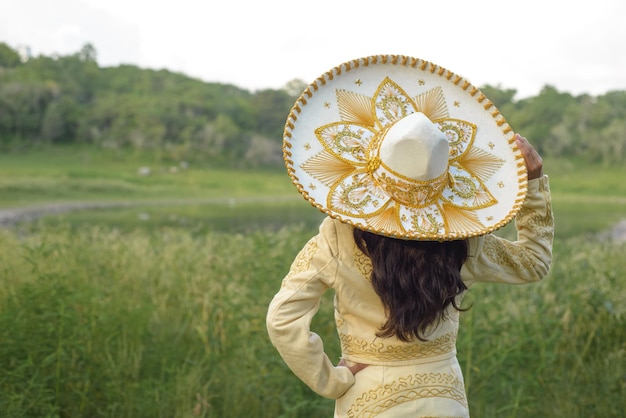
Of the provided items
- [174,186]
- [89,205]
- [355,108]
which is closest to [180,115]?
[174,186]

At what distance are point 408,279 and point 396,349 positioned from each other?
0.20 meters

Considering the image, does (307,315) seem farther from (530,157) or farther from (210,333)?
(210,333)

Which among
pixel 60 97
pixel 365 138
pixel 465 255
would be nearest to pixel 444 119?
pixel 365 138

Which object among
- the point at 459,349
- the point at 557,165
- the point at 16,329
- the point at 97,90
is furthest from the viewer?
the point at 97,90

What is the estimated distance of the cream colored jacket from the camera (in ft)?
5.34

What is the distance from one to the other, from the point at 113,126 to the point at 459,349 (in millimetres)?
57570

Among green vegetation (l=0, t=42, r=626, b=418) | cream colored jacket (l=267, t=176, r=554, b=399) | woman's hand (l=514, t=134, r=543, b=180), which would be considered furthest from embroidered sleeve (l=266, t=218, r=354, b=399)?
green vegetation (l=0, t=42, r=626, b=418)

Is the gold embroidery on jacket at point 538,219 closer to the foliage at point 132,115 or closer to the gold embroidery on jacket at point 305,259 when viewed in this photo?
the gold embroidery on jacket at point 305,259

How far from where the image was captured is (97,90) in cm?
6756

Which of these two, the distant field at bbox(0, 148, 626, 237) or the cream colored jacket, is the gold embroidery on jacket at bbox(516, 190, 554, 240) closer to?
the cream colored jacket

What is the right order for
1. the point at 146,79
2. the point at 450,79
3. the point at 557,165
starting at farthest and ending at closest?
the point at 146,79
the point at 557,165
the point at 450,79

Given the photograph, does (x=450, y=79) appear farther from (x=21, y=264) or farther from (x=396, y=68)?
(x=21, y=264)

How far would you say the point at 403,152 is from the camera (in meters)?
1.58

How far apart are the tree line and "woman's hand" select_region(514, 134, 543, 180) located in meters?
37.6
